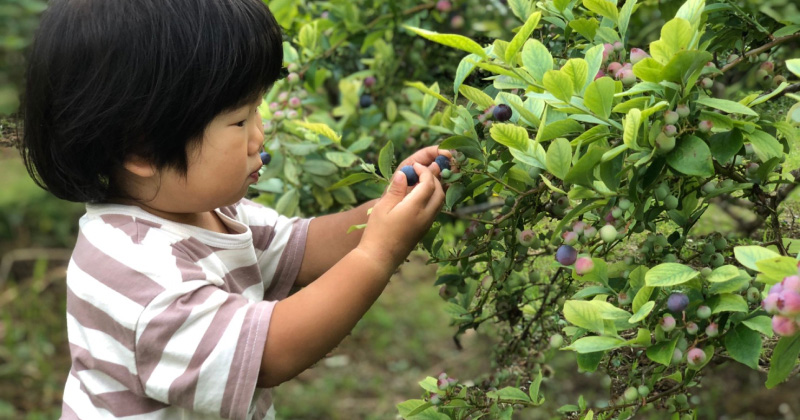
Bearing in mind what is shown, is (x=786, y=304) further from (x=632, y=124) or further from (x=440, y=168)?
(x=440, y=168)

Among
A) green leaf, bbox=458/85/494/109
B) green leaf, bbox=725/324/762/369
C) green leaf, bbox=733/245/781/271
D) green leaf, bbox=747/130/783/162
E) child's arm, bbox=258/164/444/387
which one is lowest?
child's arm, bbox=258/164/444/387

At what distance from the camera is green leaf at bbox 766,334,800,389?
0.89 m

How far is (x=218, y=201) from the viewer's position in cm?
134

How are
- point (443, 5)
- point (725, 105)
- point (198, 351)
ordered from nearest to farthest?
point (725, 105) → point (198, 351) → point (443, 5)

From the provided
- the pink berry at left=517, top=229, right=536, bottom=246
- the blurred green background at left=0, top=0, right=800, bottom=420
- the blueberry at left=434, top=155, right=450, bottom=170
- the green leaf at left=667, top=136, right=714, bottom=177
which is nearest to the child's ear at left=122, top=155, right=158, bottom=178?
the blueberry at left=434, top=155, right=450, bottom=170

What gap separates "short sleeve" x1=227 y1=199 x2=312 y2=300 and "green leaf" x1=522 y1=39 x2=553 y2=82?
0.77 metres

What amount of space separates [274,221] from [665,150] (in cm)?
93

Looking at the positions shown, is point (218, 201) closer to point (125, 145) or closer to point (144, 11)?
point (125, 145)

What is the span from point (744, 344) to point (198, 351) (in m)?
0.71

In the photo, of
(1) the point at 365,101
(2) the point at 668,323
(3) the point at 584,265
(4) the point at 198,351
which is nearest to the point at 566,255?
(3) the point at 584,265

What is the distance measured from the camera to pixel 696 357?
0.97 m

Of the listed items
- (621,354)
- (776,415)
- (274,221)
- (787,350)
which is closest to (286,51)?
(274,221)

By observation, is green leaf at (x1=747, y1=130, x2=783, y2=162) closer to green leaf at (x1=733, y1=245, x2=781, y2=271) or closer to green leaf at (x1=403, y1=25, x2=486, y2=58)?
green leaf at (x1=733, y1=245, x2=781, y2=271)

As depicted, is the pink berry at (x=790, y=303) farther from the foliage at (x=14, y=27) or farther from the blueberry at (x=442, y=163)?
the foliage at (x=14, y=27)
